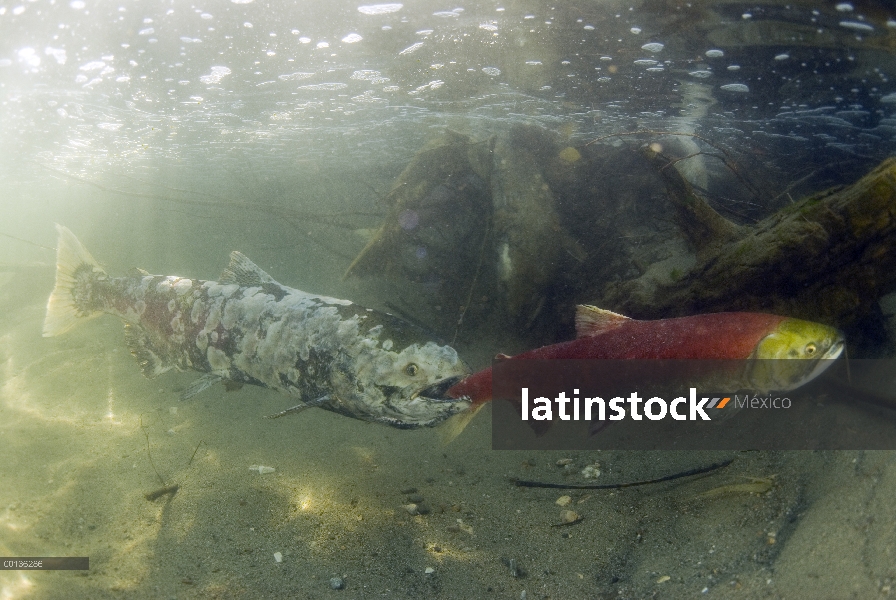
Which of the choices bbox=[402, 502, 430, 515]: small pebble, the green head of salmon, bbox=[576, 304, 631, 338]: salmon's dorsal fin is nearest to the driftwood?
the green head of salmon

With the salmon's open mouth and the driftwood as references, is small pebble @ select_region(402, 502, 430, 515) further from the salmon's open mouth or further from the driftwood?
the driftwood

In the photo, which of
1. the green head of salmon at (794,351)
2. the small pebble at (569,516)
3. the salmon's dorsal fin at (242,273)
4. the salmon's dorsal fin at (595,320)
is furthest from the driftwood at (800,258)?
the salmon's dorsal fin at (242,273)

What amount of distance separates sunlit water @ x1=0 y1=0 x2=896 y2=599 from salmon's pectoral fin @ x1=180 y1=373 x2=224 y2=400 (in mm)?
875

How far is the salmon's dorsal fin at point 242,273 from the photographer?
532 centimetres

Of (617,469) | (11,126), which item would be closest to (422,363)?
(617,469)

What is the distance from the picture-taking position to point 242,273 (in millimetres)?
5375

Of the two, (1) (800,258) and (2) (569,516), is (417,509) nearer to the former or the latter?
(2) (569,516)

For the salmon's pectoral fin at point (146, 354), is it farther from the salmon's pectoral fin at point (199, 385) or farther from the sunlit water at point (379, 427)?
the salmon's pectoral fin at point (199, 385)

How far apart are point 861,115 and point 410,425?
494 inches

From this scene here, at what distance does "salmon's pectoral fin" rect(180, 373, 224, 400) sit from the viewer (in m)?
5.04

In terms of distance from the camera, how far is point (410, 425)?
13.8ft

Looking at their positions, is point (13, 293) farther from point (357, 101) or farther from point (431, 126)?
point (431, 126)

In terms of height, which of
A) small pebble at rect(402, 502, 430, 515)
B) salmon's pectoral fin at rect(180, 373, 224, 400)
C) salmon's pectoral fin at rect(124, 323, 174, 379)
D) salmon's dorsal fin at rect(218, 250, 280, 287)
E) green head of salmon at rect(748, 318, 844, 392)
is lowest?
small pebble at rect(402, 502, 430, 515)

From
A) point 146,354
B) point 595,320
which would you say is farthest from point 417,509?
point 146,354
